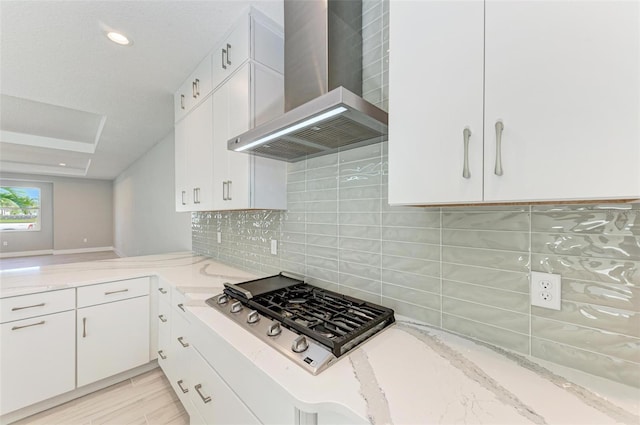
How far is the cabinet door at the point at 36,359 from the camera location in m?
1.58

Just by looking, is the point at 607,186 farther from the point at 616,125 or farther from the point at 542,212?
the point at 542,212

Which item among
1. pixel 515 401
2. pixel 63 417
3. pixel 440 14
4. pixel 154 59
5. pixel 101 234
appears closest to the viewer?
pixel 515 401

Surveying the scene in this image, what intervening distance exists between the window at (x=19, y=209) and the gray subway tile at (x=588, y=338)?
1074 cm

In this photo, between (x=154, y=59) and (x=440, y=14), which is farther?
(x=154, y=59)

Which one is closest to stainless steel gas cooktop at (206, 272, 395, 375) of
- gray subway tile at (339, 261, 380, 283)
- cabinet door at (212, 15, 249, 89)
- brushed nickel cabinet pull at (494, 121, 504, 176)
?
gray subway tile at (339, 261, 380, 283)

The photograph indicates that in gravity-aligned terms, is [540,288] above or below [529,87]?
below

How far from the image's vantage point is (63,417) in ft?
5.58

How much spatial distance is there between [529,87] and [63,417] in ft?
9.73

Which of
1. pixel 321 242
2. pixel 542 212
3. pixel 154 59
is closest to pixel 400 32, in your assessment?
pixel 542 212

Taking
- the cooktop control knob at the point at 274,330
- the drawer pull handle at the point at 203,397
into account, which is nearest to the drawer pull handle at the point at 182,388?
the drawer pull handle at the point at 203,397

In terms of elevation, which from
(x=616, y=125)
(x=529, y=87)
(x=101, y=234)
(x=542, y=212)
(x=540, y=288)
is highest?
(x=529, y=87)

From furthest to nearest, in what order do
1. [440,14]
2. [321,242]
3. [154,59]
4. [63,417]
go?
[154,59] < [63,417] < [321,242] < [440,14]

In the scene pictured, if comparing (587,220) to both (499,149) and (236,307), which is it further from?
(236,307)

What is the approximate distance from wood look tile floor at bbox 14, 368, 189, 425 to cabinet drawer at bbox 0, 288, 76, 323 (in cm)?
70
